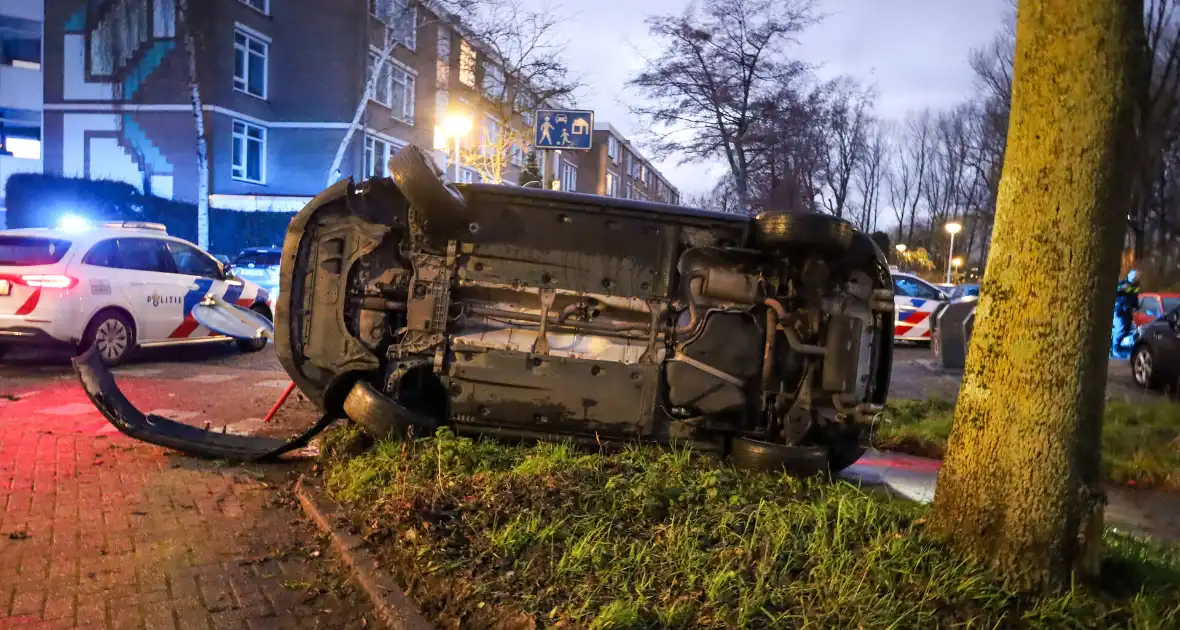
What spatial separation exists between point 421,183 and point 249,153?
24.9m

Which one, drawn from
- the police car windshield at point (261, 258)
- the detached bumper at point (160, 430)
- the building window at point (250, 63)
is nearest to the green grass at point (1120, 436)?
the detached bumper at point (160, 430)

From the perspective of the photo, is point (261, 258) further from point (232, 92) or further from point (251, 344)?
point (232, 92)

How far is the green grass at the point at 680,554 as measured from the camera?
288 centimetres

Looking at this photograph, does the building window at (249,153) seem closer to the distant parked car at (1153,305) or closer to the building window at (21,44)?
the building window at (21,44)

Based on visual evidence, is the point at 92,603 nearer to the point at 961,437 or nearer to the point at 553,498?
the point at 553,498

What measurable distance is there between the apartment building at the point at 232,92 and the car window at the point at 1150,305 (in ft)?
51.3

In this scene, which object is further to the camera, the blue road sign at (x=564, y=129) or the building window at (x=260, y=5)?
the building window at (x=260, y=5)

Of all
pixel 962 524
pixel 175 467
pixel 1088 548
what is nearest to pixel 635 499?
pixel 962 524

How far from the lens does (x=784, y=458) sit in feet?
13.9

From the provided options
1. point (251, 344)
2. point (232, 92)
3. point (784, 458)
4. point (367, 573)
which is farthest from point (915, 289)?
point (232, 92)

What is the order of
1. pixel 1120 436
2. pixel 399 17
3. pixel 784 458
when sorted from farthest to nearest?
pixel 399 17
pixel 1120 436
pixel 784 458

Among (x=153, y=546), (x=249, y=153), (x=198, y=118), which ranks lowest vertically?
(x=153, y=546)

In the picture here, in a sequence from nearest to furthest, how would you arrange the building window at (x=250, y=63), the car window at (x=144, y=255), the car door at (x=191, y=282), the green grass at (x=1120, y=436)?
the green grass at (x=1120, y=436)
the car window at (x=144, y=255)
the car door at (x=191, y=282)
the building window at (x=250, y=63)

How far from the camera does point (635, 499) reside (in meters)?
3.73
